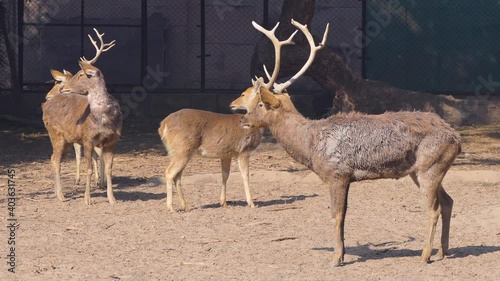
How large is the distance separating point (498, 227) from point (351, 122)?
234 cm

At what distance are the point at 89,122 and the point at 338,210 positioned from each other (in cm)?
411

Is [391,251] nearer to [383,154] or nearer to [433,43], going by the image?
[383,154]

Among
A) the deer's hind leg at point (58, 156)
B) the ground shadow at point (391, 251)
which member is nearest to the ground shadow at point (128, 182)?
the deer's hind leg at point (58, 156)

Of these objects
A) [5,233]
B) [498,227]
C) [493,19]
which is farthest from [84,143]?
[493,19]

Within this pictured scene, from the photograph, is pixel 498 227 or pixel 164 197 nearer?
pixel 498 227

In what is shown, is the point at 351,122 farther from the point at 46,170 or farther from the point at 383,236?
the point at 46,170

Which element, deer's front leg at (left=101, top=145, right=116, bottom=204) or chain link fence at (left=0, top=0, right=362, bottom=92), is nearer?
deer's front leg at (left=101, top=145, right=116, bottom=204)

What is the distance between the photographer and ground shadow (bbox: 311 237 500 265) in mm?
9000

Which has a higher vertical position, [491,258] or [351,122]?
[351,122]

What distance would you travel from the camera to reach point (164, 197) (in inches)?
482

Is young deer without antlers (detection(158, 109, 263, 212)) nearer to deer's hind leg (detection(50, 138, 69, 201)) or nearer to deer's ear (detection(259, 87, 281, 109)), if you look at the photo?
deer's hind leg (detection(50, 138, 69, 201))

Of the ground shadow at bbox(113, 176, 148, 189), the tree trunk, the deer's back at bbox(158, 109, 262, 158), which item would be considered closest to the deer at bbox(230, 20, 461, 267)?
the deer's back at bbox(158, 109, 262, 158)

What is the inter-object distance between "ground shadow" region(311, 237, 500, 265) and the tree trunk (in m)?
8.14

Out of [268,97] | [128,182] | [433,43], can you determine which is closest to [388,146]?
[268,97]
